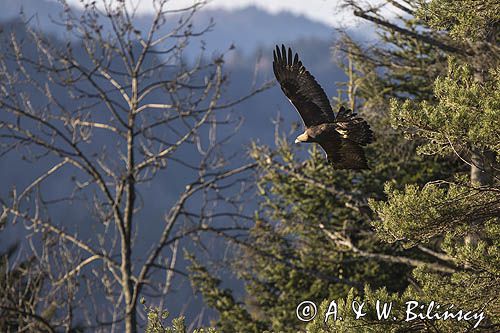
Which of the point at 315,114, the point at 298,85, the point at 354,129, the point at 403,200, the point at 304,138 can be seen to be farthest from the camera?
the point at 298,85

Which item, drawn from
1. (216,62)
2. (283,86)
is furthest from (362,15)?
(283,86)

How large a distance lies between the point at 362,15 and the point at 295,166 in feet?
15.0

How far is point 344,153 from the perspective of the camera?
313 inches

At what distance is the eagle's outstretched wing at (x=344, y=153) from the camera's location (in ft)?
25.3

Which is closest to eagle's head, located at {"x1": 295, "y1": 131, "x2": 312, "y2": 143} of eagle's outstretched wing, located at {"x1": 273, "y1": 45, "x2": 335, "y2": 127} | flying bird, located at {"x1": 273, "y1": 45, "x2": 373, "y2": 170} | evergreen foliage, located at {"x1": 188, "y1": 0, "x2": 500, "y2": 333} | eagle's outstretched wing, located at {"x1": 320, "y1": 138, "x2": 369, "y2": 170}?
flying bird, located at {"x1": 273, "y1": 45, "x2": 373, "y2": 170}

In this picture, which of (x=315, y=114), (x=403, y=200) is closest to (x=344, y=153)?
(x=315, y=114)

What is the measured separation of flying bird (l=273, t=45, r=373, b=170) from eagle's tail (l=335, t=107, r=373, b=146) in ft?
0.04

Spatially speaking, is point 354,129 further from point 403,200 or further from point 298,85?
point 403,200

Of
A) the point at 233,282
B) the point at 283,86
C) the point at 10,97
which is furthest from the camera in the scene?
the point at 233,282

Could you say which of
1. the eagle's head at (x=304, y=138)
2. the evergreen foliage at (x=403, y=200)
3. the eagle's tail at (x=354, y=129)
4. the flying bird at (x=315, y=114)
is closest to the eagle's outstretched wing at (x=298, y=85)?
the flying bird at (x=315, y=114)

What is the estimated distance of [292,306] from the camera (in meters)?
15.9

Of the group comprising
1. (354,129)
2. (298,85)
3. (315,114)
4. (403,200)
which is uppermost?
(298,85)

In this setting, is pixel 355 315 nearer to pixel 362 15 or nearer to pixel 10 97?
pixel 362 15

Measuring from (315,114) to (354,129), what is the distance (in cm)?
66
